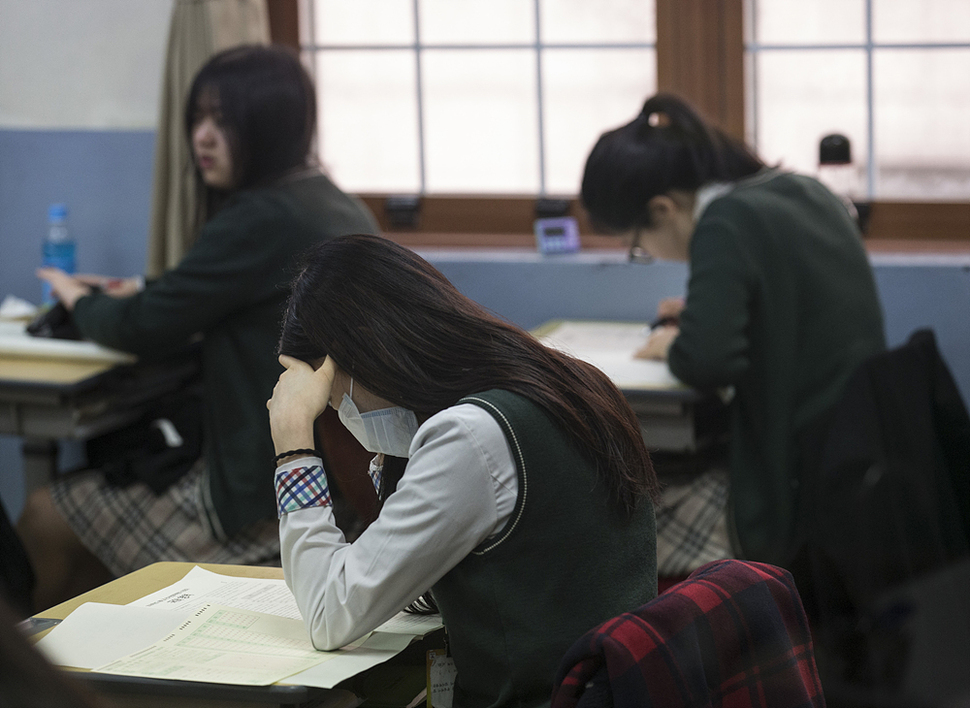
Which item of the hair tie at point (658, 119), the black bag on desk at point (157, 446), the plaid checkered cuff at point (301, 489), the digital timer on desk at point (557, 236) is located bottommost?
the black bag on desk at point (157, 446)

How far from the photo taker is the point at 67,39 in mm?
1728

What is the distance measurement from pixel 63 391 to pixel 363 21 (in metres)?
1.52

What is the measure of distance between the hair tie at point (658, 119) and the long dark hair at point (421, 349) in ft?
3.92

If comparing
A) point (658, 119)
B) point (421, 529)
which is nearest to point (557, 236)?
point (658, 119)

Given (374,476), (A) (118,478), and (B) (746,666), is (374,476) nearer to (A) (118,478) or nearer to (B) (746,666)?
(B) (746,666)

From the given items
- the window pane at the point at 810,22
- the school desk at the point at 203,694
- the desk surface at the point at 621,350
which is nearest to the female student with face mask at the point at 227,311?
the desk surface at the point at 621,350

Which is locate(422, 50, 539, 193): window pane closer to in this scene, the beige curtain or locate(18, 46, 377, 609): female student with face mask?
the beige curtain

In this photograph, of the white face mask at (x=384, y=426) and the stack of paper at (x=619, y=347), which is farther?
the stack of paper at (x=619, y=347)

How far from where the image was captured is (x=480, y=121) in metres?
3.20

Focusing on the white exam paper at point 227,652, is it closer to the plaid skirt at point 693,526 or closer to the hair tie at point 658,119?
the plaid skirt at point 693,526

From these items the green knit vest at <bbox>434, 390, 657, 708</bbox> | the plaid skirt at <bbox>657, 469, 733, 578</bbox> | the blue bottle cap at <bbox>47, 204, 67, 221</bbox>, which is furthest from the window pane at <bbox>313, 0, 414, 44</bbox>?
the green knit vest at <bbox>434, 390, 657, 708</bbox>

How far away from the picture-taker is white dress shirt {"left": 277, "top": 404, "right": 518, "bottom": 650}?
1012mm

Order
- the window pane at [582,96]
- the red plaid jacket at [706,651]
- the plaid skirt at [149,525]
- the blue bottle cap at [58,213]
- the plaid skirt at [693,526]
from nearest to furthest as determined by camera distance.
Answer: the red plaid jacket at [706,651] → the plaid skirt at [149,525] → the plaid skirt at [693,526] → the blue bottle cap at [58,213] → the window pane at [582,96]

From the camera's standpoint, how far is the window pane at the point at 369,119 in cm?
323
